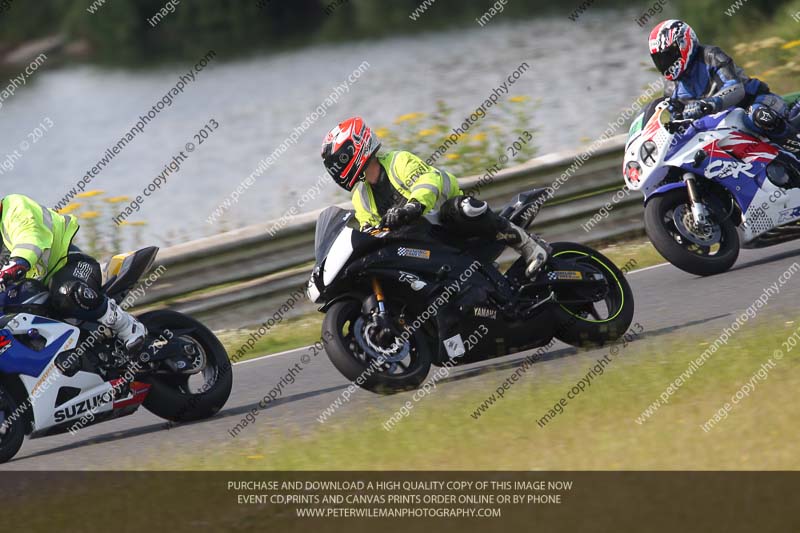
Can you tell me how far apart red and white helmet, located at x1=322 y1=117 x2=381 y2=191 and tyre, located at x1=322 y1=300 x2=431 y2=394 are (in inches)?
30.9

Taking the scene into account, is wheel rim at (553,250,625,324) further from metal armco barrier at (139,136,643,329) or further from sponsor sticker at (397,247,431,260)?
metal armco barrier at (139,136,643,329)

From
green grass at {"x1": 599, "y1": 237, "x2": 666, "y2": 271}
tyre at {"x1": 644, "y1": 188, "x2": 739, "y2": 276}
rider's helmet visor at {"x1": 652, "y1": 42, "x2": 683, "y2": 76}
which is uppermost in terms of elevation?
rider's helmet visor at {"x1": 652, "y1": 42, "x2": 683, "y2": 76}

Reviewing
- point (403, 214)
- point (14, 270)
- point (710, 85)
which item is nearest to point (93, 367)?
point (14, 270)

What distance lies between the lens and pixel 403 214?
7.07 meters

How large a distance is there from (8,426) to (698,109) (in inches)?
215

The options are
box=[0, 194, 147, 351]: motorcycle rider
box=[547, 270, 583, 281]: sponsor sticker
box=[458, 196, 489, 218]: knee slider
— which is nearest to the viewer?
box=[0, 194, 147, 351]: motorcycle rider

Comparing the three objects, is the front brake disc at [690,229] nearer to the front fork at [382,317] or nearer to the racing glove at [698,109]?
the racing glove at [698,109]

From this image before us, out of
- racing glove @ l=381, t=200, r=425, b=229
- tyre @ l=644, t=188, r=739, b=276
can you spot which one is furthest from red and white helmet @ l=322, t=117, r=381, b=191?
tyre @ l=644, t=188, r=739, b=276

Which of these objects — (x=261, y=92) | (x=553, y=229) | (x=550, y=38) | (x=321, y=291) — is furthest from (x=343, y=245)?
(x=550, y=38)

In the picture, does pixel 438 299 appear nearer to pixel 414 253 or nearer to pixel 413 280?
pixel 413 280

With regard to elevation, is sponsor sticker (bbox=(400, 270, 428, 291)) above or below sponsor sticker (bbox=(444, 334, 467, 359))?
above

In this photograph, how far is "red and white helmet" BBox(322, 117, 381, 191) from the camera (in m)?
7.20

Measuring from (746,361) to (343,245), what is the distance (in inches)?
93.5
